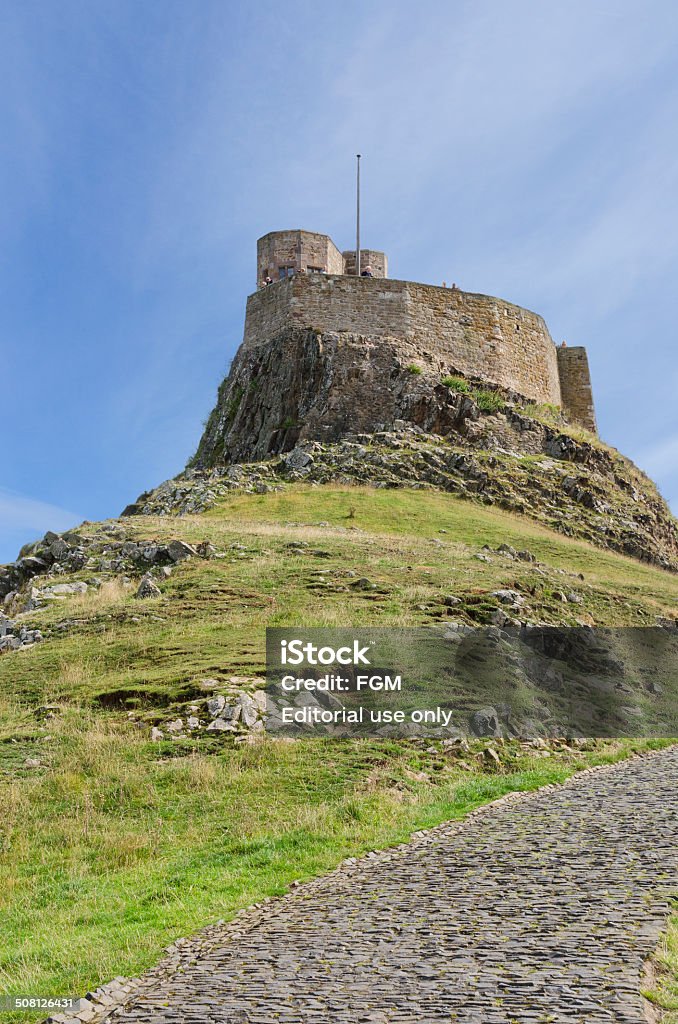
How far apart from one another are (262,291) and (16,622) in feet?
83.7

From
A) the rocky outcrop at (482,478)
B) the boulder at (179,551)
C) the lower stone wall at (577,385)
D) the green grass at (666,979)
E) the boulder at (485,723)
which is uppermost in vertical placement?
the lower stone wall at (577,385)

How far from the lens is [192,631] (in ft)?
51.0

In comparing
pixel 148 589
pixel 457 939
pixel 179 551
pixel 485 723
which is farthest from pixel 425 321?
pixel 457 939

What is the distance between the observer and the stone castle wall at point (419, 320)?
127 ft

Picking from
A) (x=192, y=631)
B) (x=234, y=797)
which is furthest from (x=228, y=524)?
(x=234, y=797)

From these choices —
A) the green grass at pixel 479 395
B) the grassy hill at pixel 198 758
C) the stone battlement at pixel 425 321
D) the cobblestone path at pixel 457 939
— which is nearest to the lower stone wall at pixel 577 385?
the stone battlement at pixel 425 321

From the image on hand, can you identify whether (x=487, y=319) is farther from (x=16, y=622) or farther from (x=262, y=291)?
(x=16, y=622)

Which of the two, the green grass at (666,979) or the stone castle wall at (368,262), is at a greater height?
the stone castle wall at (368,262)

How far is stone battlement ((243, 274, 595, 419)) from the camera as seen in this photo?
3872cm

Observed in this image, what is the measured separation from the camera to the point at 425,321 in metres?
39.8

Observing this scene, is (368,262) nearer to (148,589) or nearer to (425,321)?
(425,321)

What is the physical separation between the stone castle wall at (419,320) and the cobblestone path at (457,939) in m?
32.8

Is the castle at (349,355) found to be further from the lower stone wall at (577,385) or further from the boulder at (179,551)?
the boulder at (179,551)

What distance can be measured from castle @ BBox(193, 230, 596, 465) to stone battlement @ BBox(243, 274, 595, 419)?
5 centimetres
